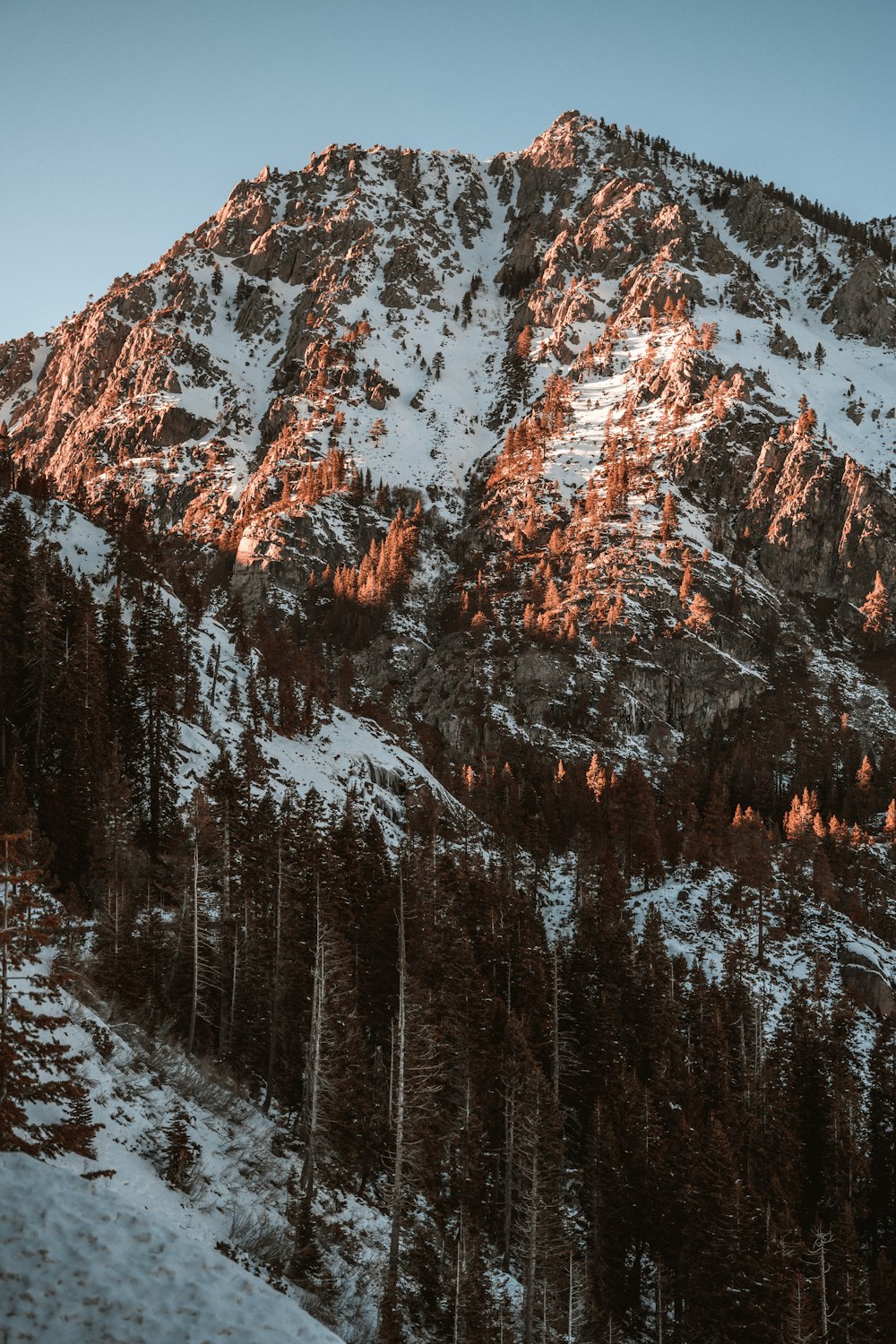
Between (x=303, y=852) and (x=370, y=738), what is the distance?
3911 cm

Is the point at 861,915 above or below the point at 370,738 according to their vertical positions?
below

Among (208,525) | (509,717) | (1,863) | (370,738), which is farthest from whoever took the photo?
(208,525)

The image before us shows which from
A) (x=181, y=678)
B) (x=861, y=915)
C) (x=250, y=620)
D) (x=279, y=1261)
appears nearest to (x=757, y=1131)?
(x=279, y=1261)

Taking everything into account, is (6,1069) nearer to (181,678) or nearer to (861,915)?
(181,678)

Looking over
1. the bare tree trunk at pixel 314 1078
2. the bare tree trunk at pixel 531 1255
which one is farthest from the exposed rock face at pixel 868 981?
the bare tree trunk at pixel 314 1078

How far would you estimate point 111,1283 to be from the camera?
28.4 feet

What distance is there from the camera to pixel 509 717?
128m

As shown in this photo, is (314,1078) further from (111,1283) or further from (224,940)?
(111,1283)

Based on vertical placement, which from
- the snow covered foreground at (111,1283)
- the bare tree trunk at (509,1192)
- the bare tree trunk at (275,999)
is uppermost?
the snow covered foreground at (111,1283)

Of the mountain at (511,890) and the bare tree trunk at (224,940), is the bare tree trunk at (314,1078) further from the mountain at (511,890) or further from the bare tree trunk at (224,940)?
the bare tree trunk at (224,940)

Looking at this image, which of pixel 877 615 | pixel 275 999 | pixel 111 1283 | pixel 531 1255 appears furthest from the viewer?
pixel 877 615

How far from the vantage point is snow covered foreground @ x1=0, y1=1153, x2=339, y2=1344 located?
26.8 feet

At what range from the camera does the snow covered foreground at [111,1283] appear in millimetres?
8180

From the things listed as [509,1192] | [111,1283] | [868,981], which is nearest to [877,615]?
[868,981]
